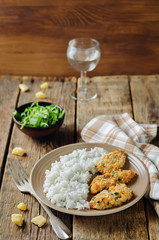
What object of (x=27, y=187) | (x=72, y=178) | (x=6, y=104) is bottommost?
(x=6, y=104)

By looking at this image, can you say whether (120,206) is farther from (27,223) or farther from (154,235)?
(27,223)

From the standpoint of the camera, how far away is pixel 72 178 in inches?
55.9

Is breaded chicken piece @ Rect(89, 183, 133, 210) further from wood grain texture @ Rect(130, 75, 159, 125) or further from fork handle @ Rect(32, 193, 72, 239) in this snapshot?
wood grain texture @ Rect(130, 75, 159, 125)

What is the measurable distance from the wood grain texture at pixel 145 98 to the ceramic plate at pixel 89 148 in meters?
0.54

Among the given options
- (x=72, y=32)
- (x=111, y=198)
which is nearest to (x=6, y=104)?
(x=72, y=32)

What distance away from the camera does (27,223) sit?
1339 mm

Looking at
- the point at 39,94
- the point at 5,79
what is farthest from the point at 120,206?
the point at 5,79

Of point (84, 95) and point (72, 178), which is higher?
point (72, 178)

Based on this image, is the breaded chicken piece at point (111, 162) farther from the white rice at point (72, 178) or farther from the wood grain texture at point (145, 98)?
the wood grain texture at point (145, 98)

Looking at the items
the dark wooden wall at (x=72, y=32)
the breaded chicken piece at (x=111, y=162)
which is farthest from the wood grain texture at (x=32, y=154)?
the dark wooden wall at (x=72, y=32)

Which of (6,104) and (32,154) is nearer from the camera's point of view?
(32,154)

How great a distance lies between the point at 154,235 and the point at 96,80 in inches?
59.1

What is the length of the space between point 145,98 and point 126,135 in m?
0.58

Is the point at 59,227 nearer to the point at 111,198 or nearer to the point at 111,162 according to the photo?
the point at 111,198
